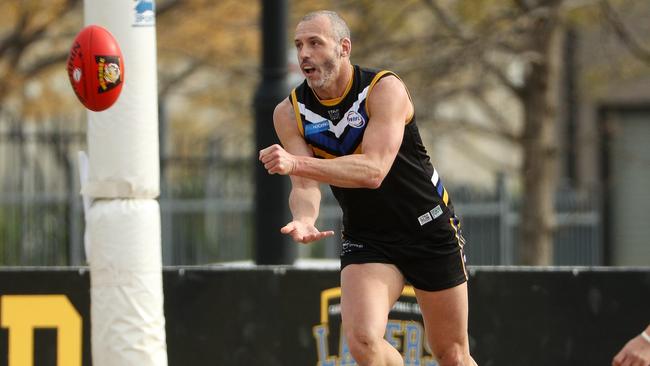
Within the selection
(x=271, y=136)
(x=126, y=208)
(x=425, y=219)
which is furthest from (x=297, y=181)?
(x=271, y=136)

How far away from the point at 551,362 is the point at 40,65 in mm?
11670

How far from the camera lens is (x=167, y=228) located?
1683cm

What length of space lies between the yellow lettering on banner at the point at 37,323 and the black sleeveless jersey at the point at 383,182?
2.17 m

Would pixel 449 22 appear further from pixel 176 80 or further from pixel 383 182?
pixel 383 182

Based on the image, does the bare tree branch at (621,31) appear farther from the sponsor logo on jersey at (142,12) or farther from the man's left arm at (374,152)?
the sponsor logo on jersey at (142,12)

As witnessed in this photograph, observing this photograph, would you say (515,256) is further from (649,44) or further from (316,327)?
(316,327)

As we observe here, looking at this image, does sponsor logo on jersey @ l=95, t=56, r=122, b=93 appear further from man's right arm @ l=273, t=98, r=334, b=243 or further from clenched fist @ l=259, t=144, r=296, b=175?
clenched fist @ l=259, t=144, r=296, b=175

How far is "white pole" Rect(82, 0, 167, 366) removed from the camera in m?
6.96

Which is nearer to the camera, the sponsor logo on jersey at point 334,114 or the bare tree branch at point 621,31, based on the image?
the sponsor logo on jersey at point 334,114

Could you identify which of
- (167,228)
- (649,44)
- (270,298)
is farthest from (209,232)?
(270,298)

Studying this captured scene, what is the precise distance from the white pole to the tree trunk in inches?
351

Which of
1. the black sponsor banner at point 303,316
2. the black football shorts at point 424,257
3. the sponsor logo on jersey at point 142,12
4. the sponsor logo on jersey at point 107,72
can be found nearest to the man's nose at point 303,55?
the sponsor logo on jersey at point 142,12

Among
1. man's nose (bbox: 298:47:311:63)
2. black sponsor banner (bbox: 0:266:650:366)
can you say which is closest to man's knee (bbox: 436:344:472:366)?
black sponsor banner (bbox: 0:266:650:366)

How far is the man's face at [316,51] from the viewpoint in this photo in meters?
6.71
